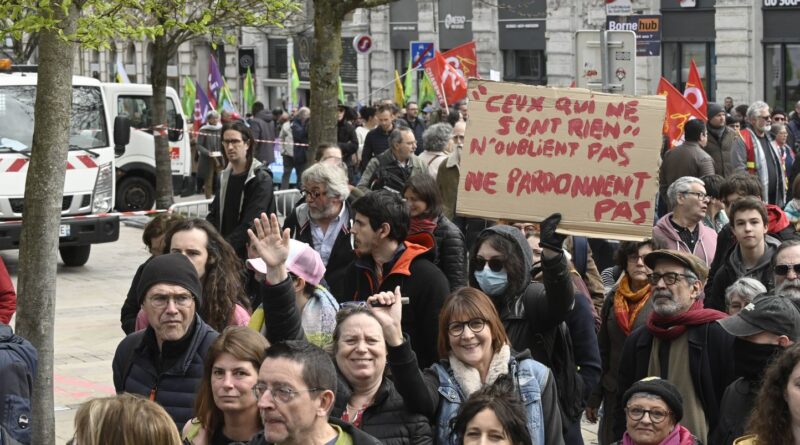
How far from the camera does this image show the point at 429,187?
8.21 m

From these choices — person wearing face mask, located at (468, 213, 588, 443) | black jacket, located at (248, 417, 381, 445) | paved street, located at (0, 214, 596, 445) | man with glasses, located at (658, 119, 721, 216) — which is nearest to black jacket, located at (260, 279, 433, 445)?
black jacket, located at (248, 417, 381, 445)

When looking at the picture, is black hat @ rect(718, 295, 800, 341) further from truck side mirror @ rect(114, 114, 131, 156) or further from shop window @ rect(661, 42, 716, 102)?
shop window @ rect(661, 42, 716, 102)

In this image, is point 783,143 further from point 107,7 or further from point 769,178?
point 107,7

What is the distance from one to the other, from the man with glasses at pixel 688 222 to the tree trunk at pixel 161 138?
1425cm

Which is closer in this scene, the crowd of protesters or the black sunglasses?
the crowd of protesters

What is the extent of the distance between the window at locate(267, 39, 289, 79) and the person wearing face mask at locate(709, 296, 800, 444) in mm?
43001

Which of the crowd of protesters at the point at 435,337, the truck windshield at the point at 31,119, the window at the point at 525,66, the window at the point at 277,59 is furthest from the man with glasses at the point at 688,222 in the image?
the window at the point at 277,59

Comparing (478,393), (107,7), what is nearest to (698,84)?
(107,7)

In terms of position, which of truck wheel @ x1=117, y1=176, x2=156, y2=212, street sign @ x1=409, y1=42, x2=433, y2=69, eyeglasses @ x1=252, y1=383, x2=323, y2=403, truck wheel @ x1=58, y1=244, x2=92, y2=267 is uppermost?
street sign @ x1=409, y1=42, x2=433, y2=69

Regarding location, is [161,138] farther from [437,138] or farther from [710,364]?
[710,364]

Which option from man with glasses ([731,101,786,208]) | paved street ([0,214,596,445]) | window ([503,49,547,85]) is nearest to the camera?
paved street ([0,214,596,445])

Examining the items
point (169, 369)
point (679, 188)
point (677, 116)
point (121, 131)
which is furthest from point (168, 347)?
point (121, 131)

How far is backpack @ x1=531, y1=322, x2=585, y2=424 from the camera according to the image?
6.48 metres

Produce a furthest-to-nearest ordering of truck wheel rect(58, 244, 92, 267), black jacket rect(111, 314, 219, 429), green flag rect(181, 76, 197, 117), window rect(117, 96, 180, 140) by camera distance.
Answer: green flag rect(181, 76, 197, 117), window rect(117, 96, 180, 140), truck wheel rect(58, 244, 92, 267), black jacket rect(111, 314, 219, 429)
